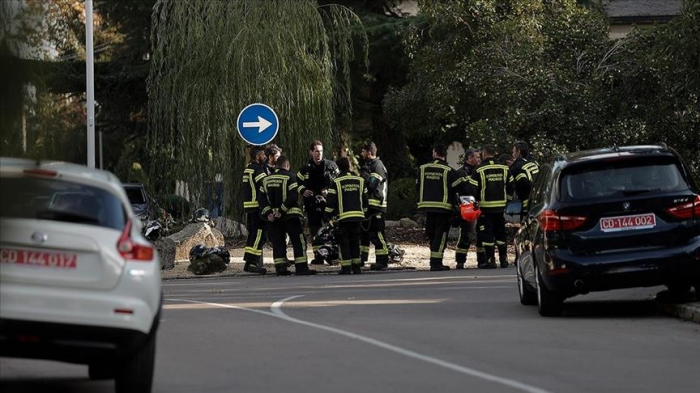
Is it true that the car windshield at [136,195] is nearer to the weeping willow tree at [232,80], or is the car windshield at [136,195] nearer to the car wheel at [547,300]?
the weeping willow tree at [232,80]

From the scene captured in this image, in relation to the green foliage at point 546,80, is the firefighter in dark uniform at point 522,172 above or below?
below

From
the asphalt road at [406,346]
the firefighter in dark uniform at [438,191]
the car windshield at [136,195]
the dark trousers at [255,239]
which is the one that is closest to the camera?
the asphalt road at [406,346]

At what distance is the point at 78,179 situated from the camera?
31.9 ft

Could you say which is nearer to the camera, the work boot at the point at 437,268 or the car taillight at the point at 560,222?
the car taillight at the point at 560,222

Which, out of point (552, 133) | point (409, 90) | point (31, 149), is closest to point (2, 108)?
point (31, 149)

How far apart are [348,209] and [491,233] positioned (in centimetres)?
249

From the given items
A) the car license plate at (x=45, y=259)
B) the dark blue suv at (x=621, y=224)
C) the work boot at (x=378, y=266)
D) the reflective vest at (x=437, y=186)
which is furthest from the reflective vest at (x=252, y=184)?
the car license plate at (x=45, y=259)

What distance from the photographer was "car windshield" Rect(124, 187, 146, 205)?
38284 mm

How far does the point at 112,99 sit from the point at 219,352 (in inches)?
1479

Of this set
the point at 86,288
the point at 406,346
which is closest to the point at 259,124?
the point at 406,346

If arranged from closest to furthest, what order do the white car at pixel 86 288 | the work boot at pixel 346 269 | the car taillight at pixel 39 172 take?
the car taillight at pixel 39 172 < the white car at pixel 86 288 < the work boot at pixel 346 269

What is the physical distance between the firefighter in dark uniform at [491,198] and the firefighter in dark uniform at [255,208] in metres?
3.38

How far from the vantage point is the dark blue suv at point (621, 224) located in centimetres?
1522

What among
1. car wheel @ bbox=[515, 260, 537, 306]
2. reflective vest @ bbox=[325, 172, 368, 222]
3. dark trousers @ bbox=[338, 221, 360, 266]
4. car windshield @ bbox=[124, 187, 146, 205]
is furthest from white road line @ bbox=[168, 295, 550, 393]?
car windshield @ bbox=[124, 187, 146, 205]
